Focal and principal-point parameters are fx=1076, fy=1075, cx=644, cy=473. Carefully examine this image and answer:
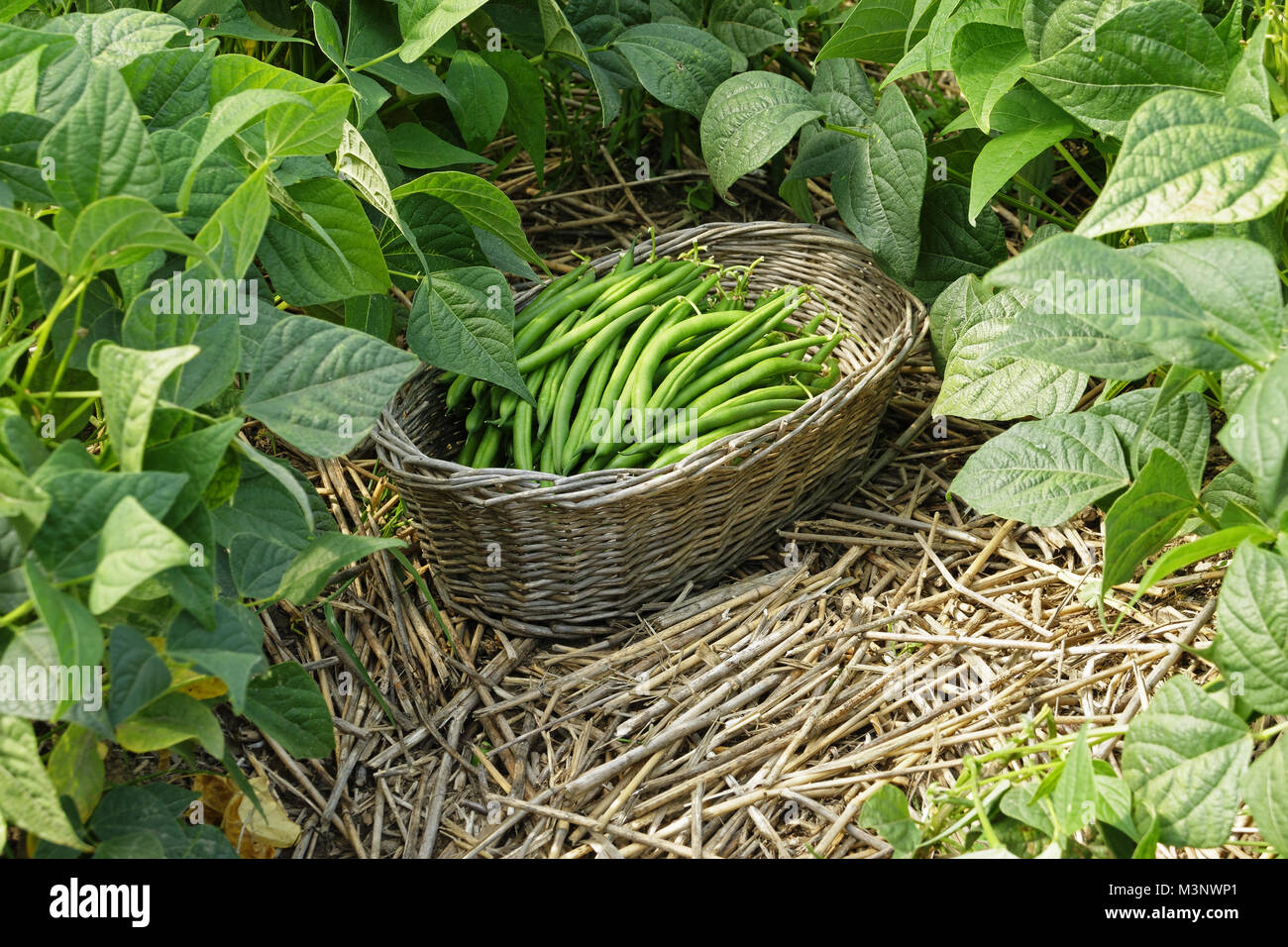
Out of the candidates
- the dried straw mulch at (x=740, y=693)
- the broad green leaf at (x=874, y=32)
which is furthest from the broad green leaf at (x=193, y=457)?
the broad green leaf at (x=874, y=32)

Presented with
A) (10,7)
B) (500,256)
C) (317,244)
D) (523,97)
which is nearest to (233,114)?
(317,244)

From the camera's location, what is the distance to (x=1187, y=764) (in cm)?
92

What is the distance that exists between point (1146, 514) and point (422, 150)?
1092 mm

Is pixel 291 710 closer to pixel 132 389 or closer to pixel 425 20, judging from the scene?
pixel 132 389

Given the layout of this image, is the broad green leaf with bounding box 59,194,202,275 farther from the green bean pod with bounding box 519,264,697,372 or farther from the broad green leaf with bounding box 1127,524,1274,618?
the broad green leaf with bounding box 1127,524,1274,618

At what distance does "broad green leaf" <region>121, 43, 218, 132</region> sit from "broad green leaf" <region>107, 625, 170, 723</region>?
21.8 inches

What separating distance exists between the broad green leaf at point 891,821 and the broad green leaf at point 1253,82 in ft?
2.36

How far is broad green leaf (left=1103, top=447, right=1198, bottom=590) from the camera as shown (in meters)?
0.99

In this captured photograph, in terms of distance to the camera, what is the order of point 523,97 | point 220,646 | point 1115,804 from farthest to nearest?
point 523,97, point 1115,804, point 220,646

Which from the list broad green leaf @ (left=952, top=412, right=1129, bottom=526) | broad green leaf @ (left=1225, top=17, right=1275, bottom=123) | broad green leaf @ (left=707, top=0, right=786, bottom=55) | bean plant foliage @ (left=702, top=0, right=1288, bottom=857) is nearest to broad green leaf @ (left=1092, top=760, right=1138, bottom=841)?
bean plant foliage @ (left=702, top=0, right=1288, bottom=857)

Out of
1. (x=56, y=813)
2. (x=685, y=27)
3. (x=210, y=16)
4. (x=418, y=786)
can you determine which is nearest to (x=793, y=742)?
(x=418, y=786)

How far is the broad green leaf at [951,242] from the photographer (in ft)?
5.08

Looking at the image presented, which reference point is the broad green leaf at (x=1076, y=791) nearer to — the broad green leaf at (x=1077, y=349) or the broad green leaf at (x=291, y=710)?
the broad green leaf at (x=1077, y=349)
